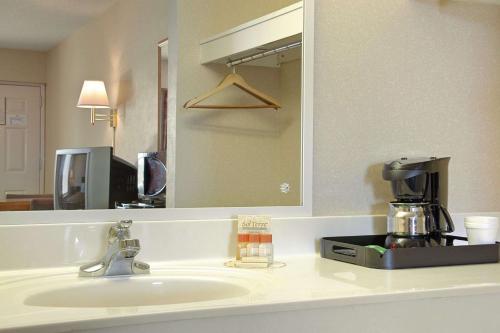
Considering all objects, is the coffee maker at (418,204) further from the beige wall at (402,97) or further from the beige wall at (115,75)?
the beige wall at (115,75)

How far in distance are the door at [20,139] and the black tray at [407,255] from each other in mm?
821

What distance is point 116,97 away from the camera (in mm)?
1684

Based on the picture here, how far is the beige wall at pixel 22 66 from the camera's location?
1577mm

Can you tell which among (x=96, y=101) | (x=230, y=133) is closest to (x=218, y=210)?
(x=230, y=133)

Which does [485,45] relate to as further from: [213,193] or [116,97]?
[116,97]

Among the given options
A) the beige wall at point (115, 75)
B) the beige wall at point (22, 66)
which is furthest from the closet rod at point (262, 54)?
the beige wall at point (22, 66)

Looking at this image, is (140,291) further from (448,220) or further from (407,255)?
(448,220)

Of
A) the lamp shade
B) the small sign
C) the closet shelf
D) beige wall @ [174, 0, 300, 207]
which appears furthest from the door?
the closet shelf

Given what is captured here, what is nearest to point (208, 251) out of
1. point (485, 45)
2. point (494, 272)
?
point (494, 272)

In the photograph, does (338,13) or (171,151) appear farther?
(338,13)

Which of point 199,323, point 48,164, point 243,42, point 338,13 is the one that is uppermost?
point 338,13

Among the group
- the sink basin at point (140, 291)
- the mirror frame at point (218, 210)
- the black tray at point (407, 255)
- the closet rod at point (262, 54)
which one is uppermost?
the closet rod at point (262, 54)

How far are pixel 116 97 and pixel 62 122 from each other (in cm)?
15

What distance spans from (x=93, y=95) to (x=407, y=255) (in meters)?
0.90
